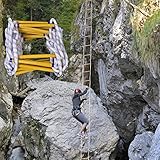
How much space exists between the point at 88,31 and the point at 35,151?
4523 mm

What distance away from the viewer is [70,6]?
67.8 feet

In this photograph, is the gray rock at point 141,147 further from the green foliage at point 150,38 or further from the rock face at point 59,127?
the green foliage at point 150,38

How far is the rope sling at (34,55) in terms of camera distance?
31.1 feet

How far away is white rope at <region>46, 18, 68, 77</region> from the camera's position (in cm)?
948

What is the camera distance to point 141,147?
428 inches

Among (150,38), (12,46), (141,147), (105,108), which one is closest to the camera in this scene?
(12,46)

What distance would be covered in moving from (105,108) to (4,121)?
339cm

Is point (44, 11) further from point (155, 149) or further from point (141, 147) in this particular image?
point (155, 149)

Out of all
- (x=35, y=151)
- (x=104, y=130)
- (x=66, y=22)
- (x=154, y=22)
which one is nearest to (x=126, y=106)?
(x=104, y=130)

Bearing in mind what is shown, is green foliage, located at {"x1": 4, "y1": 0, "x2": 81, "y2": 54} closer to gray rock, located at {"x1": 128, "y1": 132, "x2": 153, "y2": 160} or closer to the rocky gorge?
the rocky gorge

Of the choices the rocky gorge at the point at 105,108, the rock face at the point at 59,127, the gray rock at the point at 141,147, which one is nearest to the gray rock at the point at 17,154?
the rocky gorge at the point at 105,108

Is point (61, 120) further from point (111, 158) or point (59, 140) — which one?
point (111, 158)

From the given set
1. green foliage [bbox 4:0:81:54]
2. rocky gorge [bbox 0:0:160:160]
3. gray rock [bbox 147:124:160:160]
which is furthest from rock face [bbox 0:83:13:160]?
gray rock [bbox 147:124:160:160]

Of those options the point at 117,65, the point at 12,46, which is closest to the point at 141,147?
the point at 117,65
